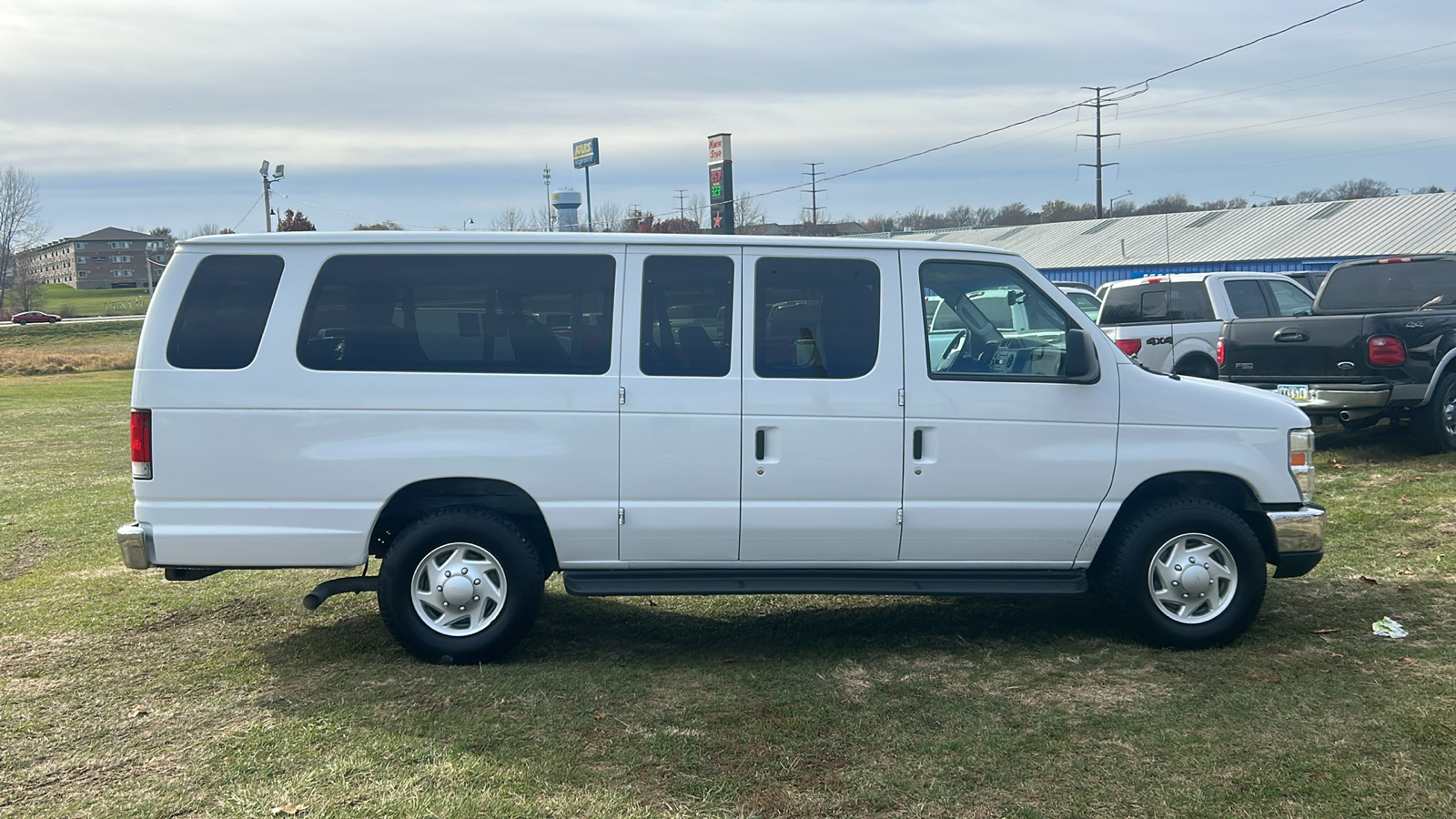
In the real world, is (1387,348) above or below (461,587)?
above

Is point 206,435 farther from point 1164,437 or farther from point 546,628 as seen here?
point 1164,437

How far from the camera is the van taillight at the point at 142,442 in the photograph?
542 cm

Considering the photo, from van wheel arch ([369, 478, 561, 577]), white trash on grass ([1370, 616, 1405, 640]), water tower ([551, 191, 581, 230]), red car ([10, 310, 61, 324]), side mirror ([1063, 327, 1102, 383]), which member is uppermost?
water tower ([551, 191, 581, 230])

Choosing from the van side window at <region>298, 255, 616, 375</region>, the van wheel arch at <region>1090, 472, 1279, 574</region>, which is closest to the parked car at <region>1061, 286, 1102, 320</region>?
the van wheel arch at <region>1090, 472, 1279, 574</region>

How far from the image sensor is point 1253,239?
4303cm

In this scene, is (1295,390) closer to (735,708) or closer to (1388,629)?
(1388,629)

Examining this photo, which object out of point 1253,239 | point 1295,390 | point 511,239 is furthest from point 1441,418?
point 1253,239

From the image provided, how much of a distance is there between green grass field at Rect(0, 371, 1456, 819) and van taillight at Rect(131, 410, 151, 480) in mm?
1017

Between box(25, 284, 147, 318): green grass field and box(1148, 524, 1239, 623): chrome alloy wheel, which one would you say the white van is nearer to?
box(1148, 524, 1239, 623): chrome alloy wheel

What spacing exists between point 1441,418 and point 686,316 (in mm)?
8556

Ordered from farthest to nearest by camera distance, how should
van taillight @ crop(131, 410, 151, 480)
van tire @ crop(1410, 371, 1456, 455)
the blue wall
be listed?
the blue wall, van tire @ crop(1410, 371, 1456, 455), van taillight @ crop(131, 410, 151, 480)

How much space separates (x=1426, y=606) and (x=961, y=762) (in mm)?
3598

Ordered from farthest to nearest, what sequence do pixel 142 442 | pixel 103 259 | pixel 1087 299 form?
pixel 103 259 < pixel 1087 299 < pixel 142 442

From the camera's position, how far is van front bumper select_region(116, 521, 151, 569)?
17.8 feet
